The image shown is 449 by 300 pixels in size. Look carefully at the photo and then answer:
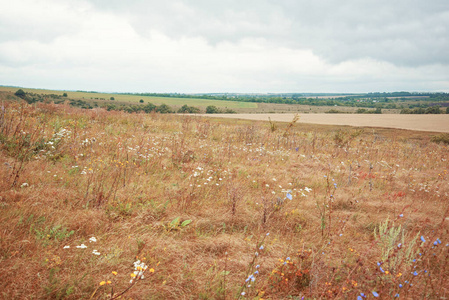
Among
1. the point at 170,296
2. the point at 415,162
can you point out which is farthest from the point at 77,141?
the point at 415,162

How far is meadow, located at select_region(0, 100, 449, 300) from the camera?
7.53ft

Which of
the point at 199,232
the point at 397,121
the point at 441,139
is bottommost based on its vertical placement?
the point at 199,232

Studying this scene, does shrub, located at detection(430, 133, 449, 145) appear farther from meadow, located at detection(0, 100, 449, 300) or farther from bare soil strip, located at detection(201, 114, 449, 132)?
meadow, located at detection(0, 100, 449, 300)

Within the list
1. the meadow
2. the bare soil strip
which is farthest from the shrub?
the meadow

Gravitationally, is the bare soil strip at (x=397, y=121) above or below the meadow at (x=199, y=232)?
above

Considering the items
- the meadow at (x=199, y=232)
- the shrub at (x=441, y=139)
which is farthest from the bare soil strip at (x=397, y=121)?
the meadow at (x=199, y=232)

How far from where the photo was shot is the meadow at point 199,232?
2.29 metres

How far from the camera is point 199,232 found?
11.5ft

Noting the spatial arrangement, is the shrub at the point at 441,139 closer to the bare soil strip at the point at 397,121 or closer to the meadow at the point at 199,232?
the bare soil strip at the point at 397,121

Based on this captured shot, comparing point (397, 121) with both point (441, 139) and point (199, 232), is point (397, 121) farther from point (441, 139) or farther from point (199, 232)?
point (199, 232)

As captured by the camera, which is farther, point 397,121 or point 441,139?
point 397,121

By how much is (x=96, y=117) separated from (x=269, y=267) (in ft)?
38.5

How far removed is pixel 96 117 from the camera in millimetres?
11594

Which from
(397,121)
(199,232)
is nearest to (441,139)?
(397,121)
